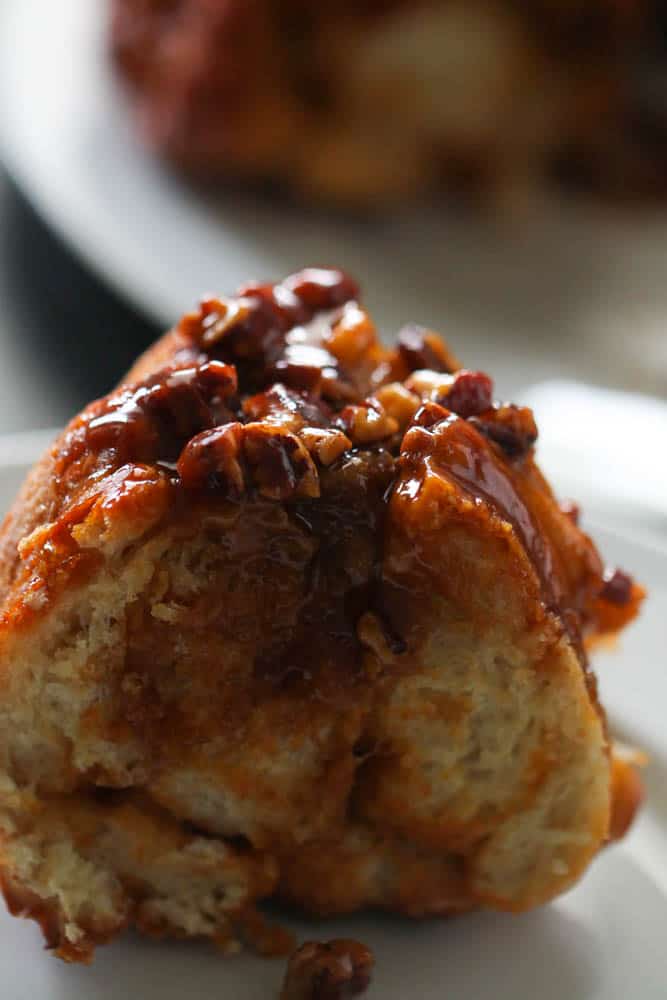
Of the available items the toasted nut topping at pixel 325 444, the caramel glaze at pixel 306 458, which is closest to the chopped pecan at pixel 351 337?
the caramel glaze at pixel 306 458

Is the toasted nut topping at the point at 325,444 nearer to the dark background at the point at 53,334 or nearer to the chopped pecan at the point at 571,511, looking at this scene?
the chopped pecan at the point at 571,511

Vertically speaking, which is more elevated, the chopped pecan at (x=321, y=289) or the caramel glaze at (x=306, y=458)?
the chopped pecan at (x=321, y=289)

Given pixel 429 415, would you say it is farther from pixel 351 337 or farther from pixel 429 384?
pixel 351 337

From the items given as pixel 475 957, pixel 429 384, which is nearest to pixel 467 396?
pixel 429 384

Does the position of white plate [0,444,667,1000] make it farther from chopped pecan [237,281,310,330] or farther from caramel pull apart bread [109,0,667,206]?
caramel pull apart bread [109,0,667,206]

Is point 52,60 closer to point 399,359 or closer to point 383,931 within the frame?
point 399,359

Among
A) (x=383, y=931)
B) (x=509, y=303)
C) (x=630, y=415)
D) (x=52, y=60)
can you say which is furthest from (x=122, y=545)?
(x=52, y=60)
